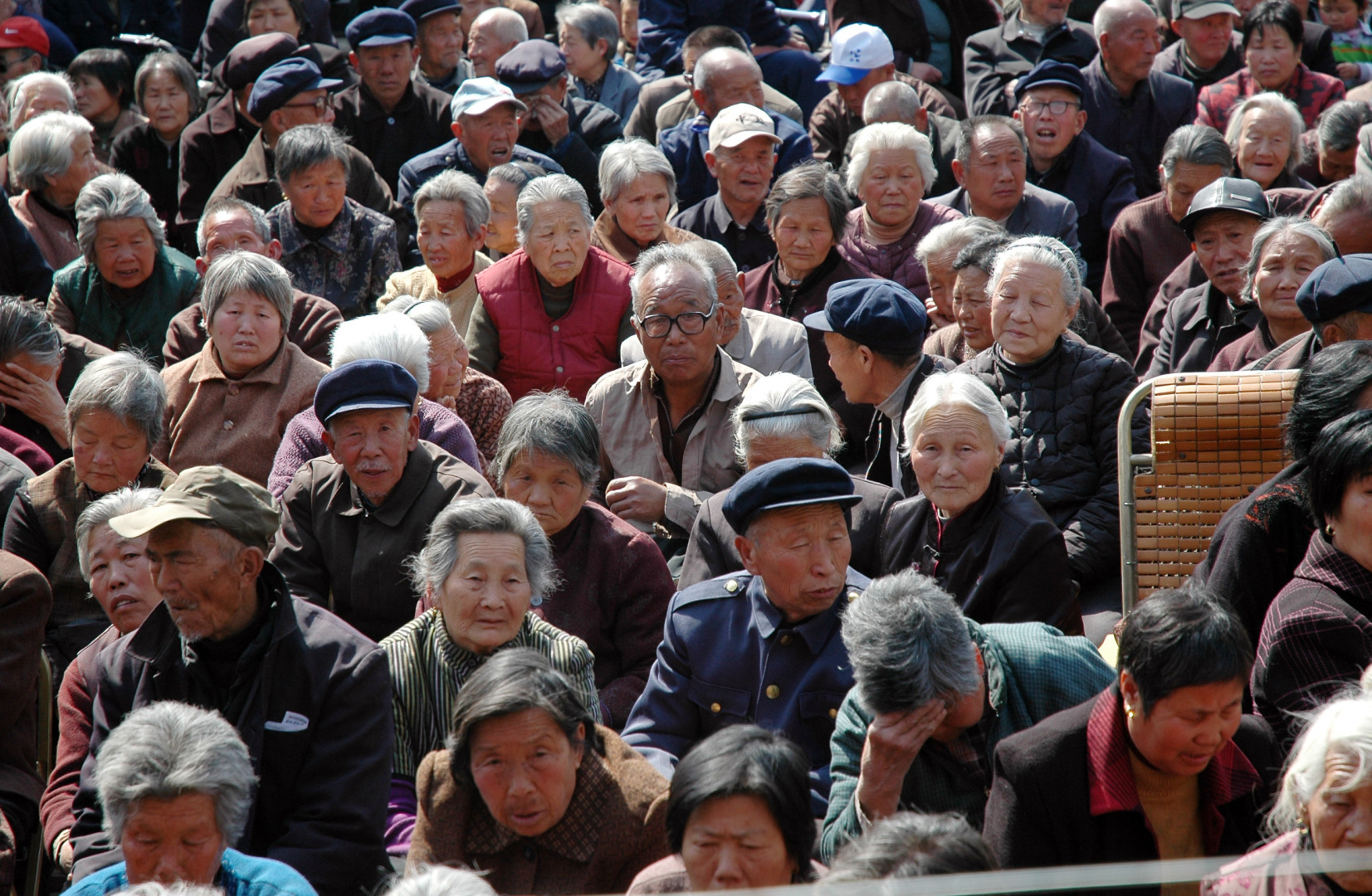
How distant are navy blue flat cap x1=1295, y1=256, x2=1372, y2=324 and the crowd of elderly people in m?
0.01

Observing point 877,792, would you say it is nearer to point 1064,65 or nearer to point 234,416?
point 234,416

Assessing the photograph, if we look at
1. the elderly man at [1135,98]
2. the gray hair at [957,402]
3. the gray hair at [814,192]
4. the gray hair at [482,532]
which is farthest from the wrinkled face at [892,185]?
the gray hair at [482,532]

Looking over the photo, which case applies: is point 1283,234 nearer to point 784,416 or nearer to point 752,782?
point 784,416

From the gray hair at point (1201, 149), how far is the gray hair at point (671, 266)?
7.61ft

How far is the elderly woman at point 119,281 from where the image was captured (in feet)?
19.6

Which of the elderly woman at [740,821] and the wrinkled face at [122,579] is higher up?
the wrinkled face at [122,579]

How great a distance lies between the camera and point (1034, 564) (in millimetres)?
3656

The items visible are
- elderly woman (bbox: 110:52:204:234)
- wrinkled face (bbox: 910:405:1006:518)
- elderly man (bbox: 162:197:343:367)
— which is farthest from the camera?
elderly woman (bbox: 110:52:204:234)

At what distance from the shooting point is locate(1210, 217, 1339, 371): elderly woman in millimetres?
4578

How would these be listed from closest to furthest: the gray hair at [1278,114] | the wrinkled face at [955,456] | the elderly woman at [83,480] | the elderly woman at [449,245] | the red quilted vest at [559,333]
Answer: the wrinkled face at [955,456]
the elderly woman at [83,480]
the red quilted vest at [559,333]
the elderly woman at [449,245]
the gray hair at [1278,114]

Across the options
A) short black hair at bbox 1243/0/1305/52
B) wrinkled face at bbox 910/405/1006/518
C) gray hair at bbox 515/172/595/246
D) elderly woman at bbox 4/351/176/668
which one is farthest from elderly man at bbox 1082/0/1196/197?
elderly woman at bbox 4/351/176/668

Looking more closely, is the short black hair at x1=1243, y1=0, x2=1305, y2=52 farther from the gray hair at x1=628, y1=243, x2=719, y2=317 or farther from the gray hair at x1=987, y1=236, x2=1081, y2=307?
the gray hair at x1=628, y1=243, x2=719, y2=317

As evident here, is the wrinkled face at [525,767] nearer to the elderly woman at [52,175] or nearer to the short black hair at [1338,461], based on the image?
the short black hair at [1338,461]

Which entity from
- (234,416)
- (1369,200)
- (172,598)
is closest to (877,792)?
(172,598)
